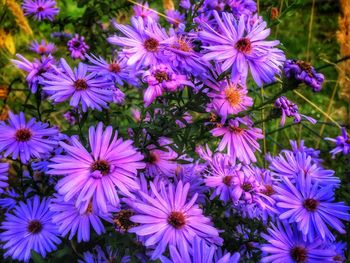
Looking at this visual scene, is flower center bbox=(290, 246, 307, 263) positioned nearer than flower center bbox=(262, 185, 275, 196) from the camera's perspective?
Yes

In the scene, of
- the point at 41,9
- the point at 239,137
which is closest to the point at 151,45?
the point at 239,137

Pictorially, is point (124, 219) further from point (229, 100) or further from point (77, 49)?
point (77, 49)

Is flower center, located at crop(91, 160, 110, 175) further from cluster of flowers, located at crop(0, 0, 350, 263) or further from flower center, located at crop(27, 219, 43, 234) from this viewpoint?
flower center, located at crop(27, 219, 43, 234)

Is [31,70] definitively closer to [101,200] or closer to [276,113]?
[101,200]

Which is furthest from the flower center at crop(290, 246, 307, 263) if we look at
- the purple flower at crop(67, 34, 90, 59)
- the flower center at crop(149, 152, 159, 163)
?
the purple flower at crop(67, 34, 90, 59)

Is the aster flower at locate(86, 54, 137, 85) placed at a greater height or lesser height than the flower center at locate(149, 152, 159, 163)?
greater

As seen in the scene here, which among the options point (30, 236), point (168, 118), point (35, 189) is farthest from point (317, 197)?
point (35, 189)
